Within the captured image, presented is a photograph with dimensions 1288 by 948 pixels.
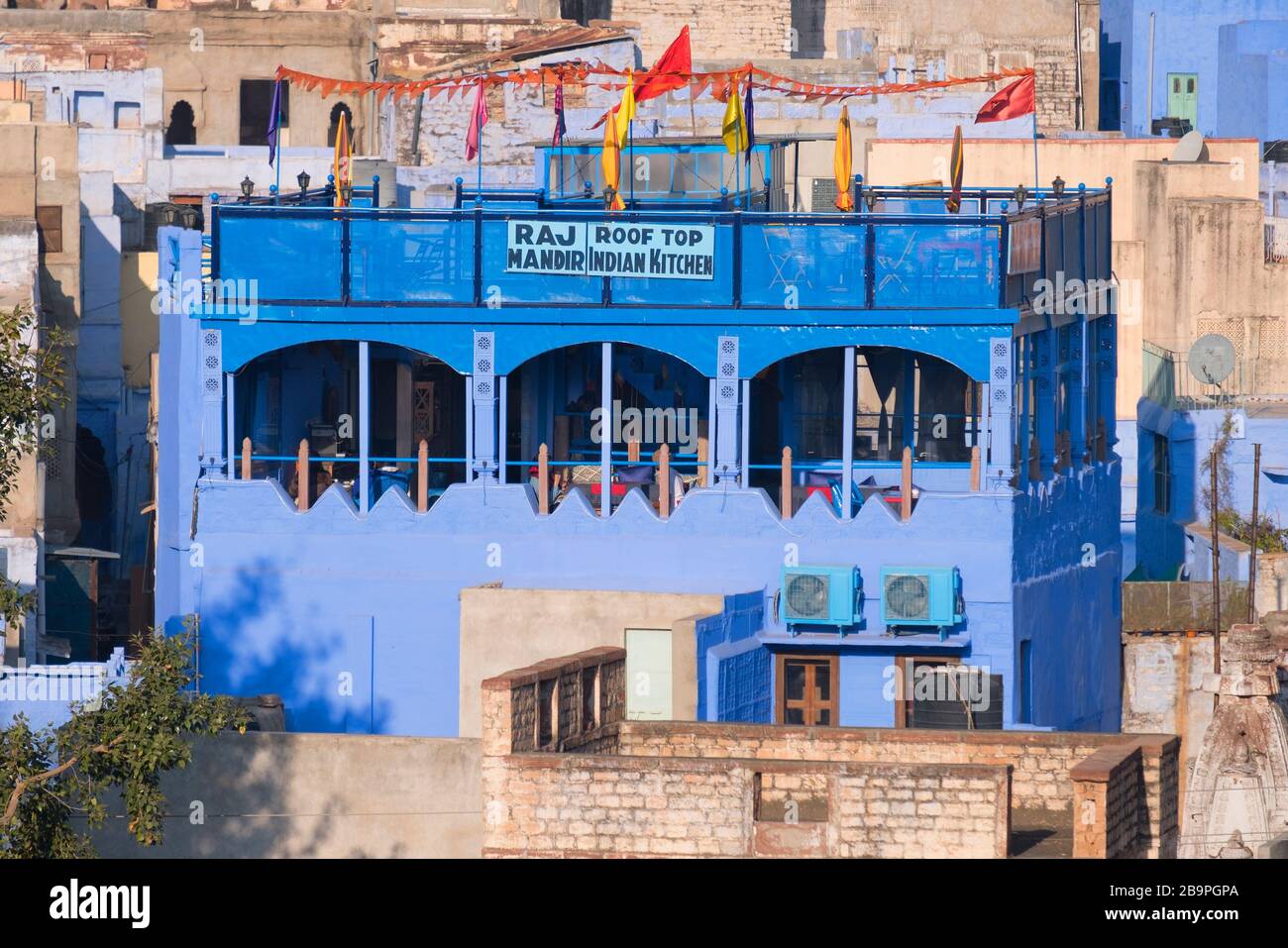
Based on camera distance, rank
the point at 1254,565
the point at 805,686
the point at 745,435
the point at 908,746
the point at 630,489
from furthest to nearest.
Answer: the point at 1254,565, the point at 630,489, the point at 745,435, the point at 805,686, the point at 908,746

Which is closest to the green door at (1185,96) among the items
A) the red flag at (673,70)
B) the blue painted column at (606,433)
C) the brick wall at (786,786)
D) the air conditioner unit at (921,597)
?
the red flag at (673,70)

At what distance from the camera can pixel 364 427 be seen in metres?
35.8

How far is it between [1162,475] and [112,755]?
91.9 ft

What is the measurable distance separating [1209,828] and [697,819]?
9442 millimetres

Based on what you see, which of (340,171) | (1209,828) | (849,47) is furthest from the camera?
(849,47)

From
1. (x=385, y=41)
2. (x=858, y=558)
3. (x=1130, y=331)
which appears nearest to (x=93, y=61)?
(x=385, y=41)

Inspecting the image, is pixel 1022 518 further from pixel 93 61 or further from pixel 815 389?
pixel 93 61

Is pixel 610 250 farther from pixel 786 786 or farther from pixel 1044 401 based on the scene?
pixel 786 786

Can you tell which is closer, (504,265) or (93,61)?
(504,265)

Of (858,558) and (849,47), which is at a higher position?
(849,47)

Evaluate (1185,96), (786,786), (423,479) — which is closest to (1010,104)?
(423,479)

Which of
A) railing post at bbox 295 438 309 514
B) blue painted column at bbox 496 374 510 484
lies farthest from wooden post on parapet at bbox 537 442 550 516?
railing post at bbox 295 438 309 514

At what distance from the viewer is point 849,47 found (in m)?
63.0

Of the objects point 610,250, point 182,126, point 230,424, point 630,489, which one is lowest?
point 630,489
